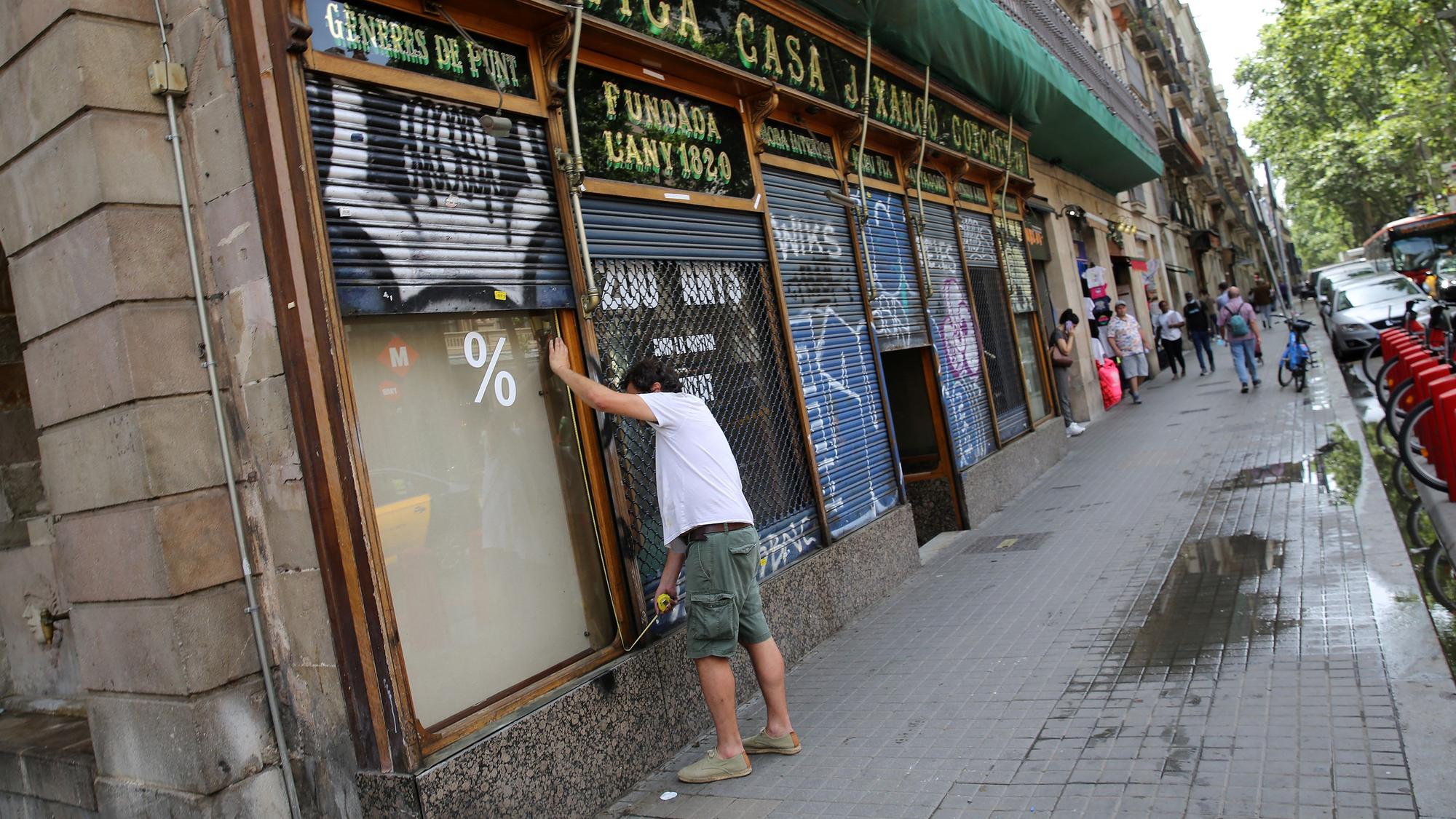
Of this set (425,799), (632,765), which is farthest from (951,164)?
(425,799)

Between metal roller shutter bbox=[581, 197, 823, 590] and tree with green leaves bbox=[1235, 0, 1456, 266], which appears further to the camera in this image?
tree with green leaves bbox=[1235, 0, 1456, 266]

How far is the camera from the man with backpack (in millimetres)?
15008

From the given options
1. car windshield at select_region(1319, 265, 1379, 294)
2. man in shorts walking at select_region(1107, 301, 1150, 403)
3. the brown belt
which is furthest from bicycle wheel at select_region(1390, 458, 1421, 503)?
car windshield at select_region(1319, 265, 1379, 294)

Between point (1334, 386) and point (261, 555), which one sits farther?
point (1334, 386)

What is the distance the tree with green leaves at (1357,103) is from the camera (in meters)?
28.4

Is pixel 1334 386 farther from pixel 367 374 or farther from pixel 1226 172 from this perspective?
pixel 1226 172

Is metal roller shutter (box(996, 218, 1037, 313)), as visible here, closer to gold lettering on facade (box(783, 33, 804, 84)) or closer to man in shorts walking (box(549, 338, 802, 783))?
gold lettering on facade (box(783, 33, 804, 84))

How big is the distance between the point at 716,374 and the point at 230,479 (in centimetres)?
287

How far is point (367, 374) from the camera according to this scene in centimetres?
388

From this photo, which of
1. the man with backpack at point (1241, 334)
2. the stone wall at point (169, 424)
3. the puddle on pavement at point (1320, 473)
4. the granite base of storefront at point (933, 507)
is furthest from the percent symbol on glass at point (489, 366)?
the man with backpack at point (1241, 334)

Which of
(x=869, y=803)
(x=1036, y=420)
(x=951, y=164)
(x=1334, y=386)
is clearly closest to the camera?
(x=869, y=803)

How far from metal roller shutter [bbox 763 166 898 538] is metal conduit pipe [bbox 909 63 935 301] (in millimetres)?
1648

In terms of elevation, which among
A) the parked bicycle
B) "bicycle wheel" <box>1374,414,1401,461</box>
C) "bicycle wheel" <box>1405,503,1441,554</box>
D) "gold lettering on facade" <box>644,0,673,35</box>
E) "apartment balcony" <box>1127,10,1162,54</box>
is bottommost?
"bicycle wheel" <box>1405,503,1441,554</box>

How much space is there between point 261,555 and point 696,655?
5.92 ft
